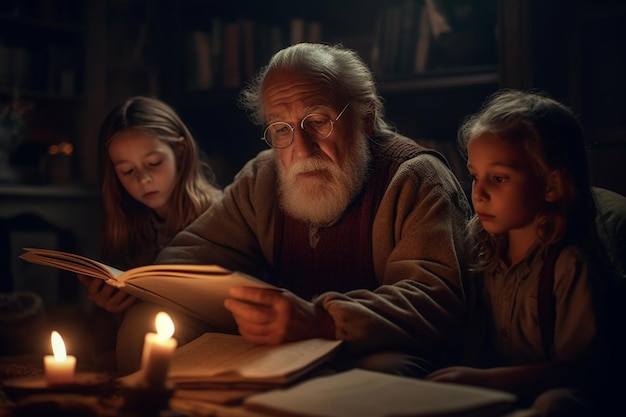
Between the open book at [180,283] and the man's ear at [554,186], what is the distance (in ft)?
2.16

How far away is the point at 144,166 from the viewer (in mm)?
2570

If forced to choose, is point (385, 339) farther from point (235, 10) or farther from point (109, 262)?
point (235, 10)

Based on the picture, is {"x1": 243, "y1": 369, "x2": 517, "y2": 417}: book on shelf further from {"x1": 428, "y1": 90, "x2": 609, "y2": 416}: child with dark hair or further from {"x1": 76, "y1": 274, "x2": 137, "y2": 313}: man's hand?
{"x1": 76, "y1": 274, "x2": 137, "y2": 313}: man's hand

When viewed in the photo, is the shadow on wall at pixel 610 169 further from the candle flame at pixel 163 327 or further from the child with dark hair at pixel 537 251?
the candle flame at pixel 163 327

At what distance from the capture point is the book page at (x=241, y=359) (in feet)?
4.44

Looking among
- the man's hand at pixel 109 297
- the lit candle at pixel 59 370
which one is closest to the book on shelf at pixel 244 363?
the lit candle at pixel 59 370

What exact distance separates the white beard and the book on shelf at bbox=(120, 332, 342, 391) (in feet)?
1.73

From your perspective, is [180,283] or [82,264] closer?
[180,283]

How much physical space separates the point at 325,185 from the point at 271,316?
57 cm

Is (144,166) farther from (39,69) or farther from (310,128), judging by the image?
(39,69)

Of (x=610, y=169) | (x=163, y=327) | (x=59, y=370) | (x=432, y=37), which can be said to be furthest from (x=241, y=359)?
(x=432, y=37)

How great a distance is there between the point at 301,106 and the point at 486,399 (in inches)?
42.6

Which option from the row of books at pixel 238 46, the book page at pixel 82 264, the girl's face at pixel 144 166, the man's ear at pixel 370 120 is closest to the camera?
the book page at pixel 82 264

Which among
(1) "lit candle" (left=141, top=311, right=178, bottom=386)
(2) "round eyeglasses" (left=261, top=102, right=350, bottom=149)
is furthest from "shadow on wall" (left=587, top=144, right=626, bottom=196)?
(1) "lit candle" (left=141, top=311, right=178, bottom=386)
